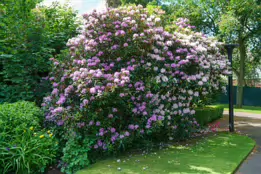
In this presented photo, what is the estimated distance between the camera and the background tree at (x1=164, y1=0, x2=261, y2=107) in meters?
16.7

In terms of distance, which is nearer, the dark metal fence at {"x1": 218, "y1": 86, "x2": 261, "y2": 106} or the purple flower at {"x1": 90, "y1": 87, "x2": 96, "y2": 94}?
the purple flower at {"x1": 90, "y1": 87, "x2": 96, "y2": 94}

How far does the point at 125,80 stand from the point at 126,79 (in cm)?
4

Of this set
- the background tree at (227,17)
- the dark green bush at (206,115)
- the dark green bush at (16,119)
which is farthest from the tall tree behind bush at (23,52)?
the background tree at (227,17)

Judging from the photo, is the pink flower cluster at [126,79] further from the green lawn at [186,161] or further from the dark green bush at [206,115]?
the dark green bush at [206,115]

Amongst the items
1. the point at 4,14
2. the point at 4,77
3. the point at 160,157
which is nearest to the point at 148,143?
the point at 160,157

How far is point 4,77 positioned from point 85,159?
4179mm

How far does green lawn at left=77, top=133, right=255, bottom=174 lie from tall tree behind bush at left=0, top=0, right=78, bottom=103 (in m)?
3.51

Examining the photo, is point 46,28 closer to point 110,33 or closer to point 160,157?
point 110,33

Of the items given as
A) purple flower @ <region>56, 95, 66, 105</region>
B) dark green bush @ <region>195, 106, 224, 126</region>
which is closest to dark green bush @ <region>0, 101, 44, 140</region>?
purple flower @ <region>56, 95, 66, 105</region>

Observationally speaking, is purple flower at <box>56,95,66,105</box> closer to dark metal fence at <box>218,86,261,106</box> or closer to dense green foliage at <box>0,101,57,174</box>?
dense green foliage at <box>0,101,57,174</box>

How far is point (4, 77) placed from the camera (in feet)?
26.2

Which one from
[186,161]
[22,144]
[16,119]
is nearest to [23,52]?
[16,119]

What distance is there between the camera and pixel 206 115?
A: 33.2ft

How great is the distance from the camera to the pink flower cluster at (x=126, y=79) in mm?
5602
